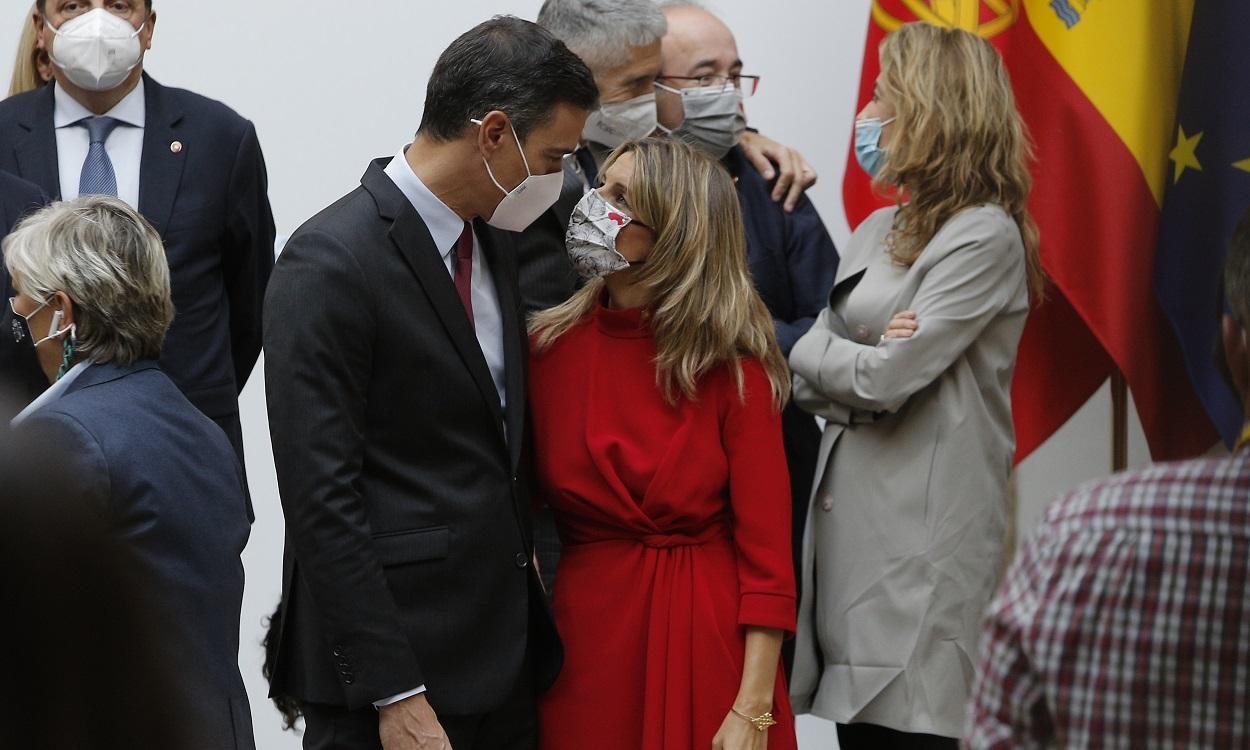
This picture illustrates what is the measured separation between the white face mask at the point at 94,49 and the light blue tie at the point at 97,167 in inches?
3.3

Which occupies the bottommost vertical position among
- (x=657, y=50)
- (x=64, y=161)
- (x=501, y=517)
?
(x=501, y=517)

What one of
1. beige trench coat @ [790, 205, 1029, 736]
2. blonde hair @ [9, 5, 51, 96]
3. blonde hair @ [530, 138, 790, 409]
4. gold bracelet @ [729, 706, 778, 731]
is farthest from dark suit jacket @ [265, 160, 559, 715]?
blonde hair @ [9, 5, 51, 96]

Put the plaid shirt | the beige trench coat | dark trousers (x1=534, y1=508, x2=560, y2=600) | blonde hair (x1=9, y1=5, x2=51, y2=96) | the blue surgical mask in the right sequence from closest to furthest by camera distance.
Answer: the plaid shirt → dark trousers (x1=534, y1=508, x2=560, y2=600) → the beige trench coat → the blue surgical mask → blonde hair (x1=9, y1=5, x2=51, y2=96)

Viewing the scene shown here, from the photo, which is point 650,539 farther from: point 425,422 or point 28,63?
point 28,63

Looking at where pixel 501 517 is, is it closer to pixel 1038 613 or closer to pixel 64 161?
pixel 1038 613

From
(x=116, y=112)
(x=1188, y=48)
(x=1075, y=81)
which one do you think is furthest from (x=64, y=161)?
(x=1188, y=48)

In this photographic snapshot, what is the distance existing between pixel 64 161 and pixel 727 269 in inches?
65.4

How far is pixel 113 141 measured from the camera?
3.77 meters

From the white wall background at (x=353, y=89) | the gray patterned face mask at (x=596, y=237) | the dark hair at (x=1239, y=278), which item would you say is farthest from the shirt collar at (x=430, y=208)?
the white wall background at (x=353, y=89)

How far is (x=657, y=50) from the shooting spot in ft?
11.6

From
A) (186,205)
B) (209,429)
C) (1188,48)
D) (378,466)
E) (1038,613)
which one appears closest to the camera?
(1038,613)

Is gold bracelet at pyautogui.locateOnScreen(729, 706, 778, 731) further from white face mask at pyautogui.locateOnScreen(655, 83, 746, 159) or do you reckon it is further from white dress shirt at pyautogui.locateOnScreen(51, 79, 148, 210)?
white dress shirt at pyautogui.locateOnScreen(51, 79, 148, 210)

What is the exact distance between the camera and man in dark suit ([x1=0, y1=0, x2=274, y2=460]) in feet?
12.1

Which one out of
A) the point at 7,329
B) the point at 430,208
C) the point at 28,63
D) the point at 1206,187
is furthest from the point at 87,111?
the point at 1206,187
